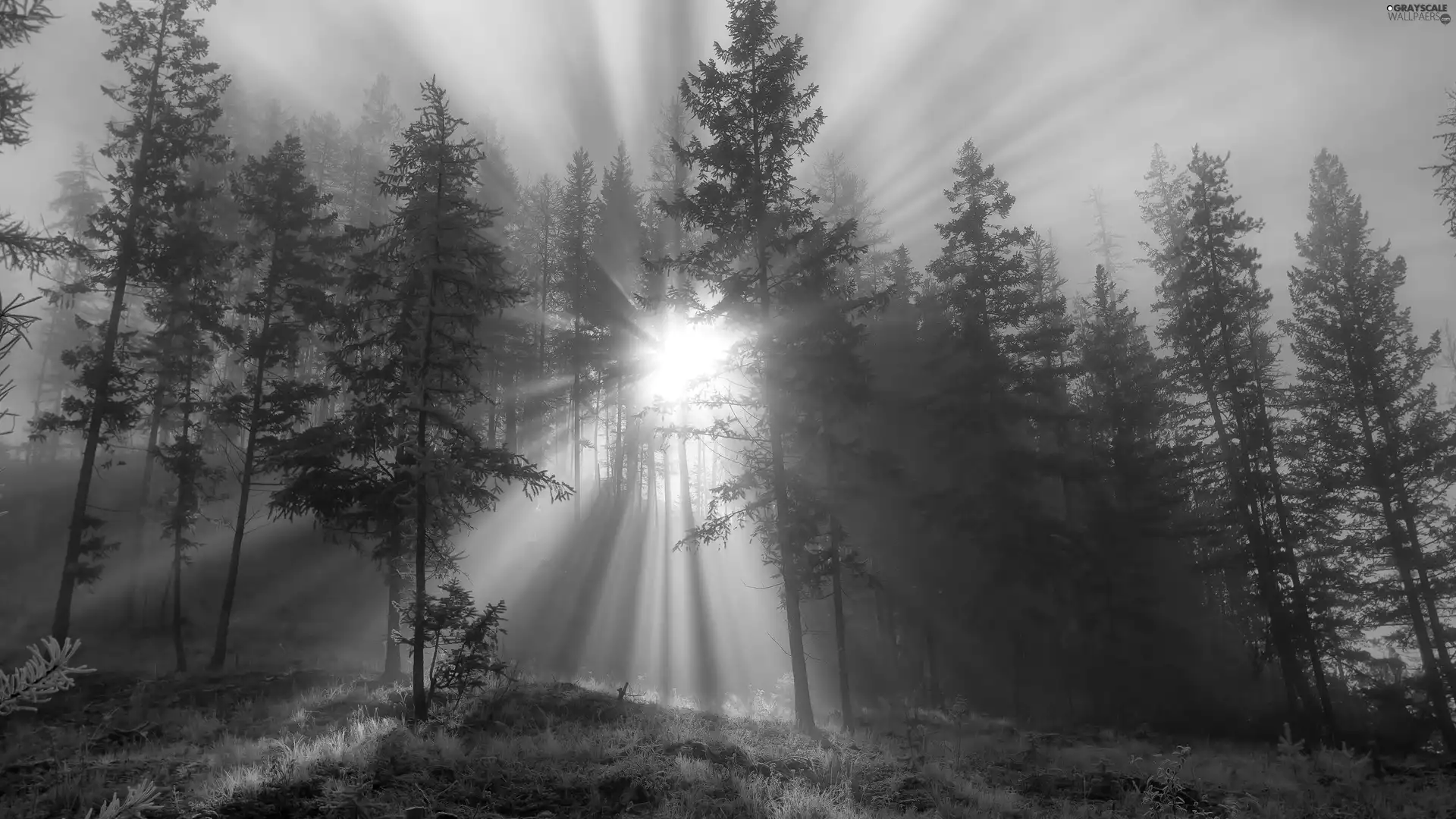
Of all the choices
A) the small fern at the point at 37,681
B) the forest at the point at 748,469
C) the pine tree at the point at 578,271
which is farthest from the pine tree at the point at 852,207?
the small fern at the point at 37,681

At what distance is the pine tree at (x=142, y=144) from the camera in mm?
20656

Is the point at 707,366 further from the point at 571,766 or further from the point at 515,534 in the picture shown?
the point at 515,534

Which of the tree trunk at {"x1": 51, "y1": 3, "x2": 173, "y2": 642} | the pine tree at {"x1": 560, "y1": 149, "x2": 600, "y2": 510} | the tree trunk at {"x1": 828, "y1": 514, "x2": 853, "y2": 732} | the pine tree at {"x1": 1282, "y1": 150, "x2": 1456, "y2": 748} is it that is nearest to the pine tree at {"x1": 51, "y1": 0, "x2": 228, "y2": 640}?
the tree trunk at {"x1": 51, "y1": 3, "x2": 173, "y2": 642}

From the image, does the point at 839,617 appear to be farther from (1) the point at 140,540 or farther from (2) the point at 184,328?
(1) the point at 140,540

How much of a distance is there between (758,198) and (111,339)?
19.1m

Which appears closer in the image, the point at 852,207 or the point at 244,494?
the point at 244,494

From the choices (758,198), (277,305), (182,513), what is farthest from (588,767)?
(182,513)

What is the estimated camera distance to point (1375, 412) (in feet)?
78.9

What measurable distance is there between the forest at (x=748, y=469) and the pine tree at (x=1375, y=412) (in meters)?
0.12

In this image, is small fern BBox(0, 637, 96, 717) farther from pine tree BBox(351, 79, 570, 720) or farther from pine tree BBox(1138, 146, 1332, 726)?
pine tree BBox(1138, 146, 1332, 726)

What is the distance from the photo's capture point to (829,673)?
31.2 metres

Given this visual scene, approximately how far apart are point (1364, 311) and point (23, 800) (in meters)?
35.4

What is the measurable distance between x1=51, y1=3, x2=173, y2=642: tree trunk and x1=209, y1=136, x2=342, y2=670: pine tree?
2.72 m

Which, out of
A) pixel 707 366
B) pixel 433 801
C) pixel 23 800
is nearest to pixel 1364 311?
pixel 707 366
